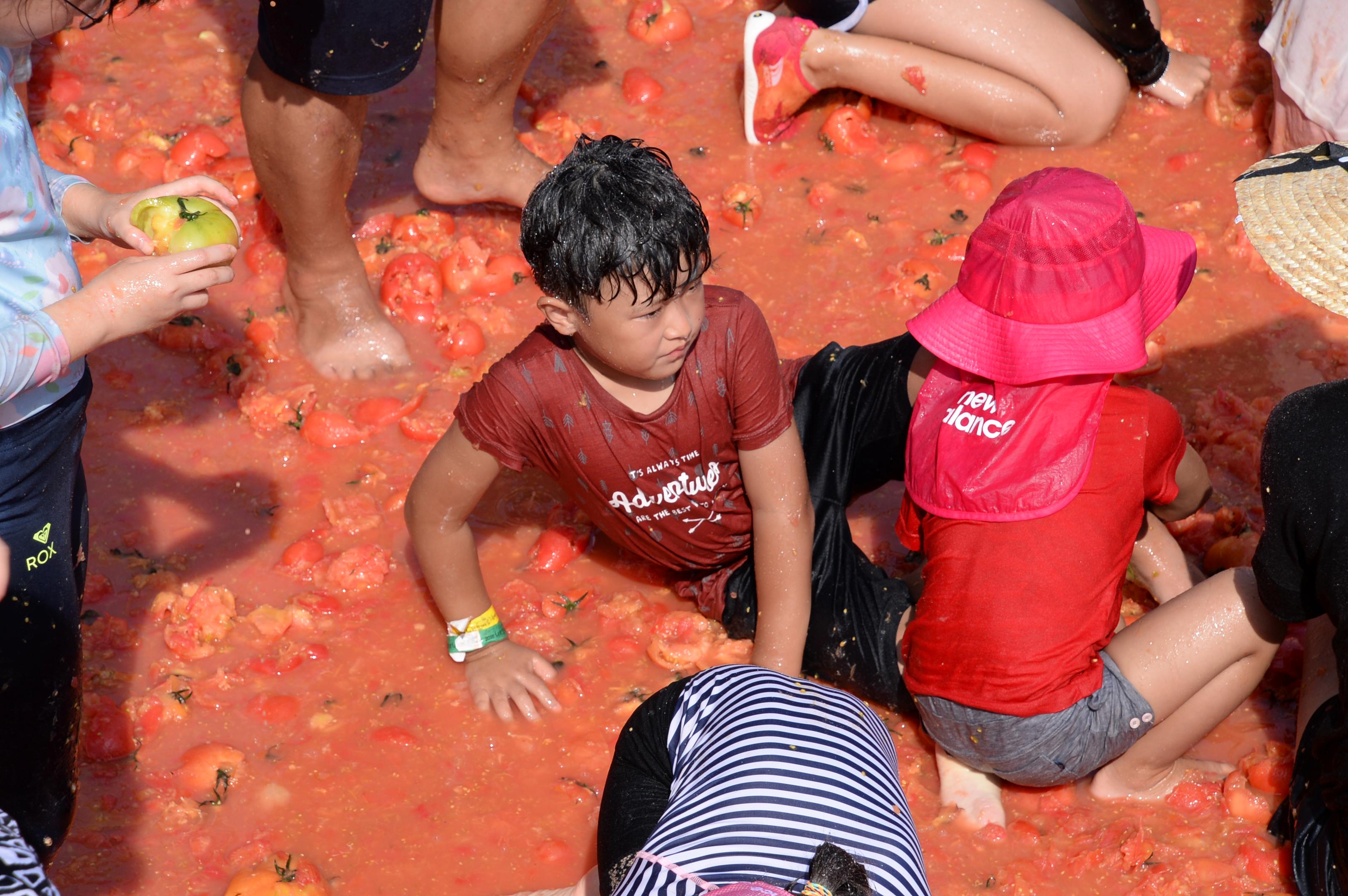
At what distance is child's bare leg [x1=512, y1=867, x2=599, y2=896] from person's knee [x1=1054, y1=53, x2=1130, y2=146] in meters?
2.70

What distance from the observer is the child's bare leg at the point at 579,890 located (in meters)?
1.94

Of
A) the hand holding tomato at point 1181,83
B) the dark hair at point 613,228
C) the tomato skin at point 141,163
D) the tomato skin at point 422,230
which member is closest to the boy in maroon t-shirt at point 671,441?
the dark hair at point 613,228

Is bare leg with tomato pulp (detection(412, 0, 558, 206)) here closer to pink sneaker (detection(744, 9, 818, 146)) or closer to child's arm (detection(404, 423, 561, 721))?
pink sneaker (detection(744, 9, 818, 146))

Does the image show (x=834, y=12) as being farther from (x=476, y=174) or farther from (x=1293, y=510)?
(x=1293, y=510)

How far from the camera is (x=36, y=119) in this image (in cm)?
413

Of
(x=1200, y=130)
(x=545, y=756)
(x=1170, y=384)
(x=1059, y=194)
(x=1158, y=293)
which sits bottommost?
(x=545, y=756)

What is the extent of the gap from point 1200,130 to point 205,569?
317 centimetres

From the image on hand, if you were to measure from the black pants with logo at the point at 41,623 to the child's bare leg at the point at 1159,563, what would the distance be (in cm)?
209

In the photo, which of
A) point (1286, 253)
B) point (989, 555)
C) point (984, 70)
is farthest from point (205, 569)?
point (984, 70)

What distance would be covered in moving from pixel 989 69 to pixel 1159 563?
6.08 feet

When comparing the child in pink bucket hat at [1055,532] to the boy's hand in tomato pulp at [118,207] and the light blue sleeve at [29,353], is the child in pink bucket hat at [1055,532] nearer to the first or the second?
the boy's hand in tomato pulp at [118,207]

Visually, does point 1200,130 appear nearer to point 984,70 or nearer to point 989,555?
point 984,70

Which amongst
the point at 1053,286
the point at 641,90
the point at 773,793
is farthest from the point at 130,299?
the point at 641,90

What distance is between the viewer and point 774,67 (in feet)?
12.8
